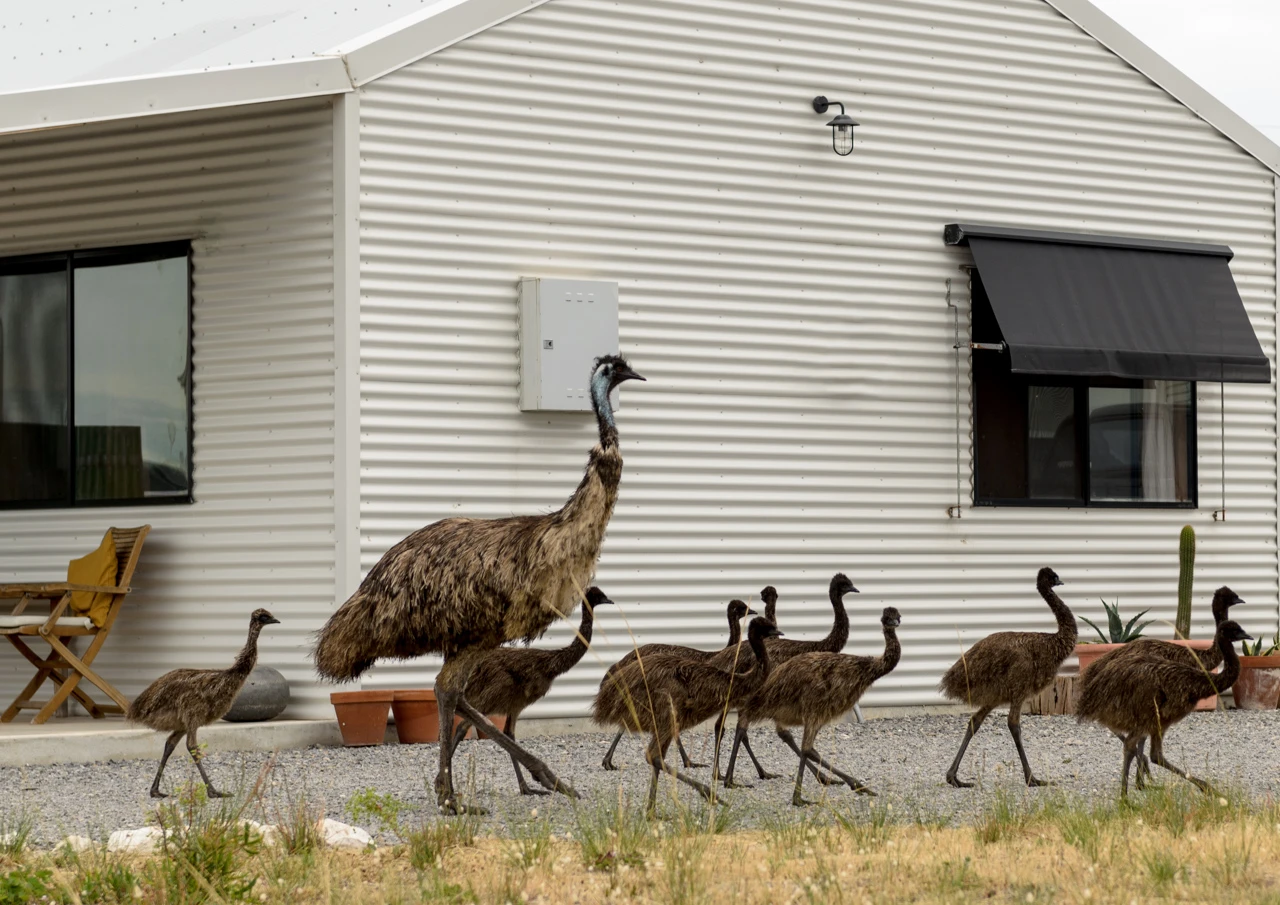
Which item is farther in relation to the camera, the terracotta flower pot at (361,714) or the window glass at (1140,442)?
the window glass at (1140,442)

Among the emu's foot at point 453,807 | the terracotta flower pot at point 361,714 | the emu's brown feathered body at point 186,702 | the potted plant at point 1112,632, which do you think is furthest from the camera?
the potted plant at point 1112,632

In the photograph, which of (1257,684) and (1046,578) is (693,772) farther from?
(1257,684)

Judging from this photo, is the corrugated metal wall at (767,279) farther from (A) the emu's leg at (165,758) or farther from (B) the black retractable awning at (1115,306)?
(A) the emu's leg at (165,758)

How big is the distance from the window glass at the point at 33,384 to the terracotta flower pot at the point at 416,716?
10.2 feet

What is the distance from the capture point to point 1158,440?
1432 cm

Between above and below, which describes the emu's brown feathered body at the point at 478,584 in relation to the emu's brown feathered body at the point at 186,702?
above

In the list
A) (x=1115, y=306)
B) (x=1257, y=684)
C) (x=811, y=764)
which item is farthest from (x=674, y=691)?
(x=1257, y=684)

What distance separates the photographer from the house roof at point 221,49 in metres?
10.1

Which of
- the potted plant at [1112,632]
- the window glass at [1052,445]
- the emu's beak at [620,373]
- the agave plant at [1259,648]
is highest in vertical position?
the emu's beak at [620,373]

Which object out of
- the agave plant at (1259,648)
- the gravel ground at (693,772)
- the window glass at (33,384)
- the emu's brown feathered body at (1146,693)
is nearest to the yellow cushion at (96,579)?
the window glass at (33,384)

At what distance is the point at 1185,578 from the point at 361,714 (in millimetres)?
6555

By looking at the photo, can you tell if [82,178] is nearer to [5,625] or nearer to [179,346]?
[179,346]

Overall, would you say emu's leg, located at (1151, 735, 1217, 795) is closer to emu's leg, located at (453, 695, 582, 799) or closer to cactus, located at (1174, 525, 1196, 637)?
emu's leg, located at (453, 695, 582, 799)

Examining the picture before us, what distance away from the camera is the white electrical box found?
37.9 ft
